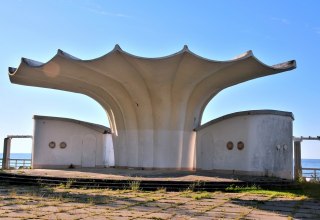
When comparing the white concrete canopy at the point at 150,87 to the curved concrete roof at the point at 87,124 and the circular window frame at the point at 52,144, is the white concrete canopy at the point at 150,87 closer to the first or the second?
Answer: the curved concrete roof at the point at 87,124

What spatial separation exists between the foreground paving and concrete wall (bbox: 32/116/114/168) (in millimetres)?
11820

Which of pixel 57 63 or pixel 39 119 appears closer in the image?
pixel 57 63

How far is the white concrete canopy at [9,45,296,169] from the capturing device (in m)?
19.5

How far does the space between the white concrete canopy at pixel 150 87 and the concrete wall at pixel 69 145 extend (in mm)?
1367

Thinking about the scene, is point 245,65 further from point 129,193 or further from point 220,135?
point 129,193

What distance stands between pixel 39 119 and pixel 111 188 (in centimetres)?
1155

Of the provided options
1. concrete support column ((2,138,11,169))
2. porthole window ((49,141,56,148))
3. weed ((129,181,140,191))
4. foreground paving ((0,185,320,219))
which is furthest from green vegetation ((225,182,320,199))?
concrete support column ((2,138,11,169))

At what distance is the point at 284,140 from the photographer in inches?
762

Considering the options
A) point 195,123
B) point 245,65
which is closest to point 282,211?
point 245,65

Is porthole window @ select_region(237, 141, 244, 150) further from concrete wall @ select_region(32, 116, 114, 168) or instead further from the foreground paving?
concrete wall @ select_region(32, 116, 114, 168)

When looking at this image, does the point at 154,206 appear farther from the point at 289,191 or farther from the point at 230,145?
the point at 230,145

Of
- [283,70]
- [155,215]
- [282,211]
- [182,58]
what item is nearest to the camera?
[155,215]

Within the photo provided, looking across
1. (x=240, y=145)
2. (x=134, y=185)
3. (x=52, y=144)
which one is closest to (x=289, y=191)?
(x=240, y=145)

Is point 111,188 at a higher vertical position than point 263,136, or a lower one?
lower
